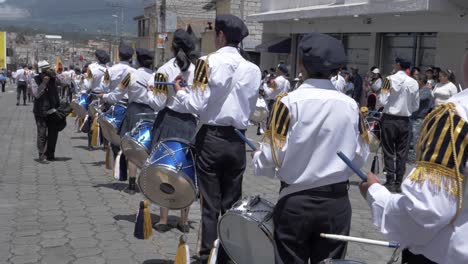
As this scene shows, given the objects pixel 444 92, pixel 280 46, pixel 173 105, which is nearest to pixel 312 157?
pixel 173 105

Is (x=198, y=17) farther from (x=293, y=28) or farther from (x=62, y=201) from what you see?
(x=62, y=201)

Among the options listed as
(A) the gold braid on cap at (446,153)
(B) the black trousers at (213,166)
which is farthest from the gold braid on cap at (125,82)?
(A) the gold braid on cap at (446,153)

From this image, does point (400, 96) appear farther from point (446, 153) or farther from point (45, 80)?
point (446, 153)

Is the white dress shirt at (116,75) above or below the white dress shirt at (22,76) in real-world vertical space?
above

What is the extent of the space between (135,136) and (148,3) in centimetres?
6534

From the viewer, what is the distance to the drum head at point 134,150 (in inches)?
252

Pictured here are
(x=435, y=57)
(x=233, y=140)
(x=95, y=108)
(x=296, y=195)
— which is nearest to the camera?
(x=296, y=195)

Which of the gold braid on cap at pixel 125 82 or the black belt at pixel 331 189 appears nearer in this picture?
the black belt at pixel 331 189

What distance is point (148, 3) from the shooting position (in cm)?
6944

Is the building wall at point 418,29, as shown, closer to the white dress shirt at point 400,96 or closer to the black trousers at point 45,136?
the white dress shirt at point 400,96

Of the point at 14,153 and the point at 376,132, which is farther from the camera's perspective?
the point at 14,153

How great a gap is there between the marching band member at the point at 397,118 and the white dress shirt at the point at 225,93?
17.6 feet

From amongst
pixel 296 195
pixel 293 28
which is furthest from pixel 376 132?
pixel 293 28

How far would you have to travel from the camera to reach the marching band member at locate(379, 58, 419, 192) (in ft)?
31.6
